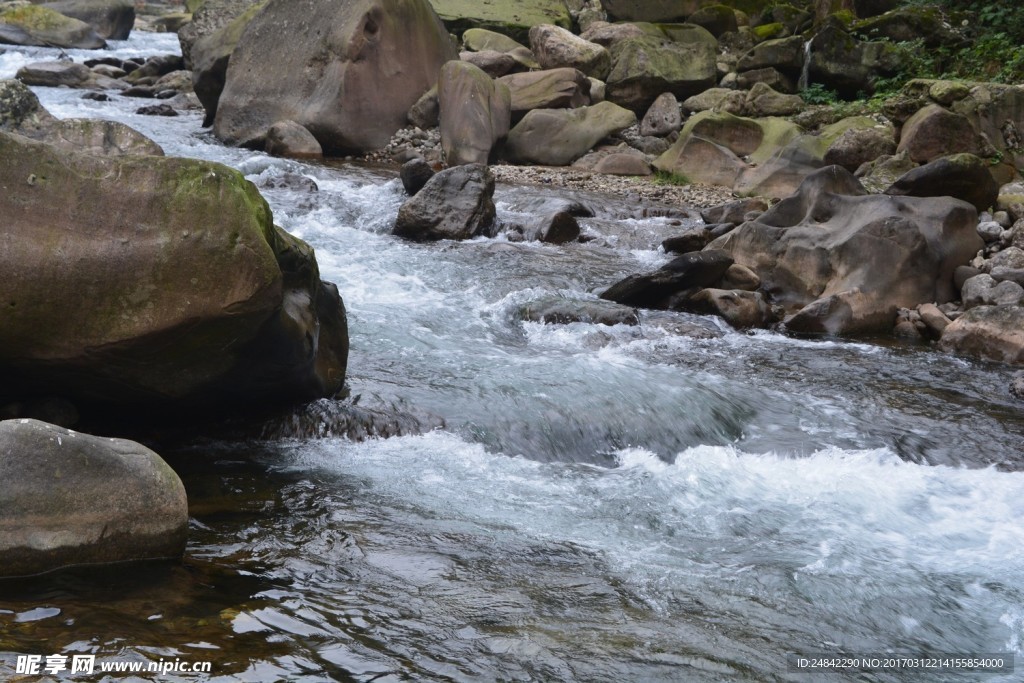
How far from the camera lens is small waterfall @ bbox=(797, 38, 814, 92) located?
17.8 meters

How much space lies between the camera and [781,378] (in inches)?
295

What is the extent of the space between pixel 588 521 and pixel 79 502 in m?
2.26

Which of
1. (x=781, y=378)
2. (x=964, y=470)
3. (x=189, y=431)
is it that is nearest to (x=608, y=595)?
(x=189, y=431)

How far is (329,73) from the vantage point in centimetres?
1533

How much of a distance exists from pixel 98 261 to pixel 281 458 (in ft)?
4.50

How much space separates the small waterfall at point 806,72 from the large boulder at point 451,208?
29.1 feet

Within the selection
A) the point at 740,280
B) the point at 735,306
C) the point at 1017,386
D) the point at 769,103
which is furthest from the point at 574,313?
the point at 769,103

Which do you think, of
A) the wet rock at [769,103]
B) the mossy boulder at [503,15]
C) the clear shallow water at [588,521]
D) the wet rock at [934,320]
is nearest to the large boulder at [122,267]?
the clear shallow water at [588,521]

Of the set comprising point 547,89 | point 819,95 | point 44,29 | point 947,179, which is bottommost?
point 44,29

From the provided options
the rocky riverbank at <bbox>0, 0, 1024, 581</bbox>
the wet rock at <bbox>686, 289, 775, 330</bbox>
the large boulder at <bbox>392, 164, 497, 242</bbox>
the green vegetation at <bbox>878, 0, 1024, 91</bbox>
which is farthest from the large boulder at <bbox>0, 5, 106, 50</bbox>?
the wet rock at <bbox>686, 289, 775, 330</bbox>

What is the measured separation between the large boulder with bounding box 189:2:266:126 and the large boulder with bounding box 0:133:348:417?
12.8 meters

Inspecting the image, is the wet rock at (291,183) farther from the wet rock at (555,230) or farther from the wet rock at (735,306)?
the wet rock at (735,306)

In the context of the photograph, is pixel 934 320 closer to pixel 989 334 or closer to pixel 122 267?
pixel 989 334

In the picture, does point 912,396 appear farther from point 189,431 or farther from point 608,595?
point 189,431
